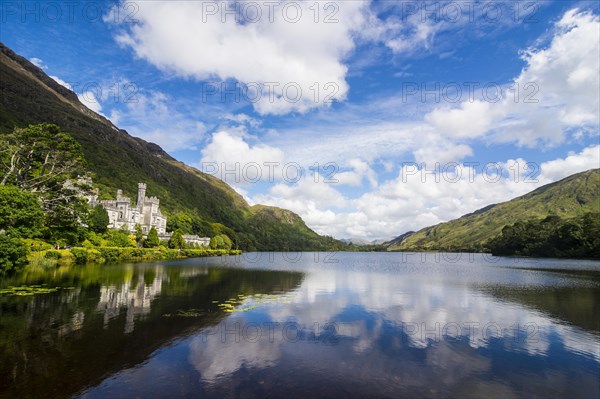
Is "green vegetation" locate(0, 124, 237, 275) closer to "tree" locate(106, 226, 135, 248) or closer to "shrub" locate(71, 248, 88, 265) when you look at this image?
"shrub" locate(71, 248, 88, 265)

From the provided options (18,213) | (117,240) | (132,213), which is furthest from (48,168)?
(132,213)

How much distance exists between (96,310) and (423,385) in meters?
25.3

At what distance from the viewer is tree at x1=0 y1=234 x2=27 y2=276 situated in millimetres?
46044

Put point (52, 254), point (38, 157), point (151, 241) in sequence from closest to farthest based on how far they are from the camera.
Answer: point (52, 254) → point (38, 157) → point (151, 241)

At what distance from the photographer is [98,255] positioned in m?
71.7

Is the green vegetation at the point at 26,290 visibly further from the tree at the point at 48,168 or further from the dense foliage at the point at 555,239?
the dense foliage at the point at 555,239

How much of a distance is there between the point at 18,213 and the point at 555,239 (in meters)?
192

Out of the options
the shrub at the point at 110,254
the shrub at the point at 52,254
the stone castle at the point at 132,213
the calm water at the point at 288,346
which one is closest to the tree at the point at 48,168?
the shrub at the point at 110,254

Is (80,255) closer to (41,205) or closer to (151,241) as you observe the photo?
(41,205)

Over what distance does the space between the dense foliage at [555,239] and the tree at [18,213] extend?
170 metres

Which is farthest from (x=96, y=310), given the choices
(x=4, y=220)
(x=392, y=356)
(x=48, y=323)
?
(x=4, y=220)

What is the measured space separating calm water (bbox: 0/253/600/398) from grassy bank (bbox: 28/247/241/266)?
2667cm

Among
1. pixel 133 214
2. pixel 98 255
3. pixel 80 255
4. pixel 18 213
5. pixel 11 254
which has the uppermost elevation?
pixel 133 214

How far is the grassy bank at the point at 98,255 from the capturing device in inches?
2247
